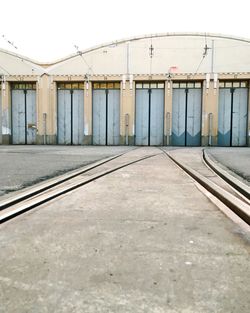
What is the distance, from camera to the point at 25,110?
21.3m

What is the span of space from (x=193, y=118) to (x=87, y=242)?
746 inches

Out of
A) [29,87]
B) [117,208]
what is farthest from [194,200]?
[29,87]

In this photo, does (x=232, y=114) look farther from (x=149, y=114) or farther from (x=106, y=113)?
(x=106, y=113)

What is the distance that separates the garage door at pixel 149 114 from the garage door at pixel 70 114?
159 inches

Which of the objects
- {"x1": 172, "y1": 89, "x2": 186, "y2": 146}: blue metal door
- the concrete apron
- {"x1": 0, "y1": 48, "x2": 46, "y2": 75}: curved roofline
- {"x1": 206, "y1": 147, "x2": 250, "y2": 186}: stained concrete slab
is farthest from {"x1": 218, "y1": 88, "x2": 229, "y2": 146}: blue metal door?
the concrete apron

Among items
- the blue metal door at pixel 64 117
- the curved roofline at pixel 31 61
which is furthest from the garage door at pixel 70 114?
the curved roofline at pixel 31 61

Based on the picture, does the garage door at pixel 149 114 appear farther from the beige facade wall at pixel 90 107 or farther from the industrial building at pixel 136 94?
the beige facade wall at pixel 90 107

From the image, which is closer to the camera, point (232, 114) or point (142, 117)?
point (232, 114)

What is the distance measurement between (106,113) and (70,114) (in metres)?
2.63

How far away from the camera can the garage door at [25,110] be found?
21203 millimetres

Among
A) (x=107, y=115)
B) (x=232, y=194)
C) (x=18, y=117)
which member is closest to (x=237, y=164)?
(x=232, y=194)

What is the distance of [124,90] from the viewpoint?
20.0 m

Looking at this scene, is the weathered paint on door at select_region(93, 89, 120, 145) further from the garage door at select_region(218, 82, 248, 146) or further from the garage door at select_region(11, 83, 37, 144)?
the garage door at select_region(218, 82, 248, 146)

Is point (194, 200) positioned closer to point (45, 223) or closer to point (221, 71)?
point (45, 223)
